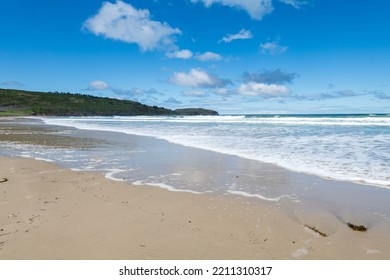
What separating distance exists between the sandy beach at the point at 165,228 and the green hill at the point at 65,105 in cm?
8944

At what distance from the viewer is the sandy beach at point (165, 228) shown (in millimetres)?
3732

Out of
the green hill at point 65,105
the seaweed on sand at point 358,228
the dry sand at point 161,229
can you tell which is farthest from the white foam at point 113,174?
the green hill at point 65,105

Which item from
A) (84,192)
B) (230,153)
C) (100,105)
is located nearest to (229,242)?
(84,192)

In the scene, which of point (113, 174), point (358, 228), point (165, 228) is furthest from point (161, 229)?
point (113, 174)

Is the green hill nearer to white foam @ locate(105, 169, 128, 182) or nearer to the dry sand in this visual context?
white foam @ locate(105, 169, 128, 182)

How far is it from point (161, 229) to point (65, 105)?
112677 millimetres

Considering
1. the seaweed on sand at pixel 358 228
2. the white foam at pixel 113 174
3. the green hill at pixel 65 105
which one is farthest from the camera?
the green hill at pixel 65 105

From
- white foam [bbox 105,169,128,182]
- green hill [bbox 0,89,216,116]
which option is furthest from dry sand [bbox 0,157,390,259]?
green hill [bbox 0,89,216,116]

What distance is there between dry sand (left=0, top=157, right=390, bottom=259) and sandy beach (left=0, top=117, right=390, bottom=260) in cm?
1

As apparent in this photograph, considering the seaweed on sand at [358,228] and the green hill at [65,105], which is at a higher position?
the green hill at [65,105]

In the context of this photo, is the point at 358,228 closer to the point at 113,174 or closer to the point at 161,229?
the point at 161,229

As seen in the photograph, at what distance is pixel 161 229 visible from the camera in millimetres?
4410

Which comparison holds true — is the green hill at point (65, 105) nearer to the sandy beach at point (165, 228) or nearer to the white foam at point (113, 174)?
the white foam at point (113, 174)
